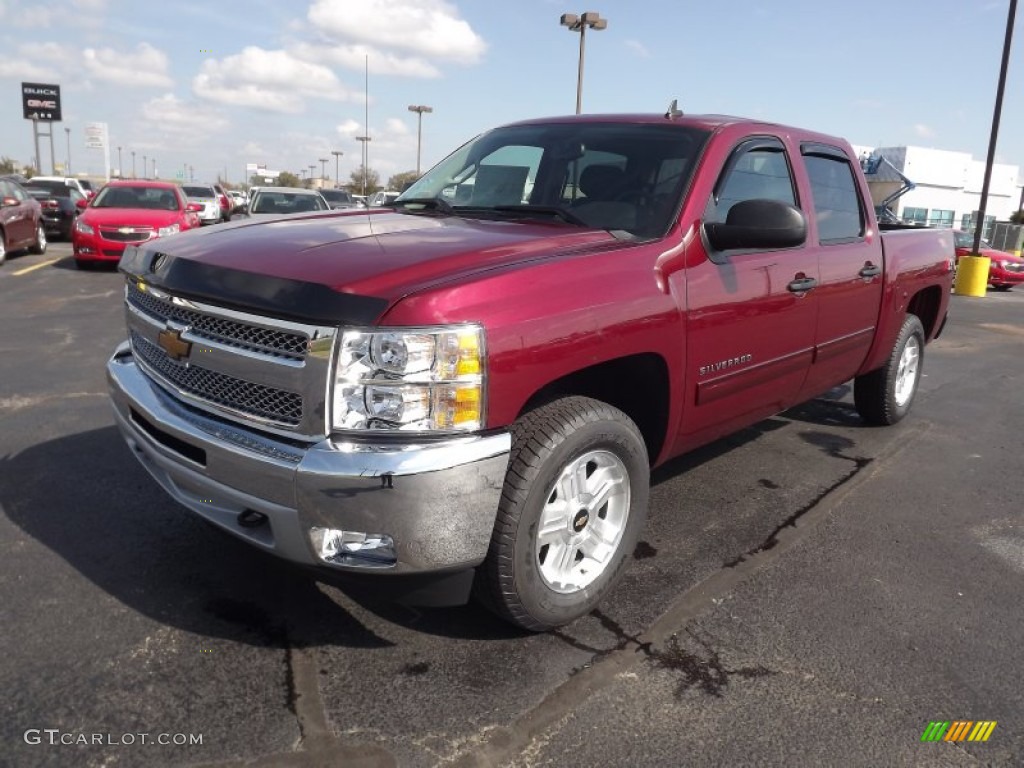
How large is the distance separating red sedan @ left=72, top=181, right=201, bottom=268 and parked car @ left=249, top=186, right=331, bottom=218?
1311 mm

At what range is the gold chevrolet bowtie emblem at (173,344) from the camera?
2.70m

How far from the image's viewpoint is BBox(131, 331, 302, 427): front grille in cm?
240

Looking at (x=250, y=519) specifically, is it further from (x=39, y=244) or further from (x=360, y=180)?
(x=360, y=180)

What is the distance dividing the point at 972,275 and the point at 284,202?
14.8 meters

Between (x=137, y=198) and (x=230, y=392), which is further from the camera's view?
(x=137, y=198)

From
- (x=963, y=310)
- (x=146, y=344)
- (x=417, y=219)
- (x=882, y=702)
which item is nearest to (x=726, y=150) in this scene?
(x=417, y=219)

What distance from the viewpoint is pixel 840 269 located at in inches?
167

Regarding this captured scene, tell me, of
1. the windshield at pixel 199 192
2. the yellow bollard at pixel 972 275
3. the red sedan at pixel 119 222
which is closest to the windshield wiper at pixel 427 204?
the red sedan at pixel 119 222

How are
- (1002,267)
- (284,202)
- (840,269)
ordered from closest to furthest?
(840,269)
(284,202)
(1002,267)

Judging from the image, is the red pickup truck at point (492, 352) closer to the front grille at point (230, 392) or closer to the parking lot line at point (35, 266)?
the front grille at point (230, 392)

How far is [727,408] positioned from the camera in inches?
141

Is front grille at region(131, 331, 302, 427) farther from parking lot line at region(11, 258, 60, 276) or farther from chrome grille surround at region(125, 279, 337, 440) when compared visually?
parking lot line at region(11, 258, 60, 276)

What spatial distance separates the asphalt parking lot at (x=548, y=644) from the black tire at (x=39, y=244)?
1277cm

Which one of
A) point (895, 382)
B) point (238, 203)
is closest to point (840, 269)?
point (895, 382)
